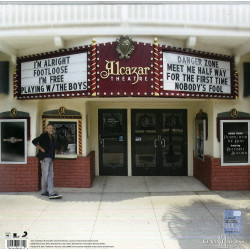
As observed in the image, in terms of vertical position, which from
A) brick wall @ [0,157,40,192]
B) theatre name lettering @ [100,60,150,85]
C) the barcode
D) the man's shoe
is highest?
theatre name lettering @ [100,60,150,85]

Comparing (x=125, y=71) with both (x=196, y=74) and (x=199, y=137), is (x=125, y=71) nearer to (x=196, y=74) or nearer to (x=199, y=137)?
(x=196, y=74)

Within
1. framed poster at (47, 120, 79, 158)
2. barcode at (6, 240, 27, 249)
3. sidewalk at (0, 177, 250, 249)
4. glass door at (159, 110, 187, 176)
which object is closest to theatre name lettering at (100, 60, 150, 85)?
framed poster at (47, 120, 79, 158)

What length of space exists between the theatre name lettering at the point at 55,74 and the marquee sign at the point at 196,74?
1.71 metres

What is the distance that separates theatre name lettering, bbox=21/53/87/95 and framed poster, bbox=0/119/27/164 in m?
1.04

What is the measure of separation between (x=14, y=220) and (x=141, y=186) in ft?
11.1

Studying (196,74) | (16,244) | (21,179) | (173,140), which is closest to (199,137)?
(173,140)

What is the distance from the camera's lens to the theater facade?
18.2 feet

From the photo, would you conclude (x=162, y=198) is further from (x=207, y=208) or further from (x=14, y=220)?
(x=14, y=220)

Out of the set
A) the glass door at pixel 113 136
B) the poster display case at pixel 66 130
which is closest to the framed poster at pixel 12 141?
the poster display case at pixel 66 130

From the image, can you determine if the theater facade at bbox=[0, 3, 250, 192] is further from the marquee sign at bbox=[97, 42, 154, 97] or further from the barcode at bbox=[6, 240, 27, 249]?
the barcode at bbox=[6, 240, 27, 249]

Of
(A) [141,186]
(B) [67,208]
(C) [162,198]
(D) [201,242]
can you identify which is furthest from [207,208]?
(B) [67,208]

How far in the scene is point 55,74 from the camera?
238 inches

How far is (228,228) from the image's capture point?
443cm

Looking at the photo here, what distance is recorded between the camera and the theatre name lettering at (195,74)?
5715 mm
